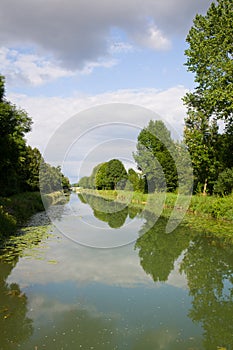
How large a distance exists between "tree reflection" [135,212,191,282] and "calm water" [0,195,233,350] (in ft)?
0.13

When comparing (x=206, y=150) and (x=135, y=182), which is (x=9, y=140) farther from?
(x=135, y=182)

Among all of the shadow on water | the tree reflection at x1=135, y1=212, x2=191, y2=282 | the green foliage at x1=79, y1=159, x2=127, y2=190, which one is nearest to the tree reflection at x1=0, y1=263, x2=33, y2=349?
the shadow on water

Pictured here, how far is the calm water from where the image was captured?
4.78 metres

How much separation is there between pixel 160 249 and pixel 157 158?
28.4 m

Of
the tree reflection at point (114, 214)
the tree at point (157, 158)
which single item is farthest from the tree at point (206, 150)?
the tree at point (157, 158)

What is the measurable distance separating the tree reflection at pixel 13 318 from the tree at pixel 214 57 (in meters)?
18.0

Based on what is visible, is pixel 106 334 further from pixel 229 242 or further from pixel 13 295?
pixel 229 242

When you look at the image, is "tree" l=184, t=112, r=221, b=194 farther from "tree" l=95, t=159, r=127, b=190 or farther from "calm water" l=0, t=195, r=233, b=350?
"tree" l=95, t=159, r=127, b=190

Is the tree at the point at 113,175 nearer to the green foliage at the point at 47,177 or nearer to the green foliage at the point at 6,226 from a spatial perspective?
the green foliage at the point at 47,177

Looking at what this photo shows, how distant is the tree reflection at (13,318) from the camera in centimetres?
468

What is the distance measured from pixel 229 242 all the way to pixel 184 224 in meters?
5.60

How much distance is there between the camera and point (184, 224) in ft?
59.7

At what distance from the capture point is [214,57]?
72.3ft

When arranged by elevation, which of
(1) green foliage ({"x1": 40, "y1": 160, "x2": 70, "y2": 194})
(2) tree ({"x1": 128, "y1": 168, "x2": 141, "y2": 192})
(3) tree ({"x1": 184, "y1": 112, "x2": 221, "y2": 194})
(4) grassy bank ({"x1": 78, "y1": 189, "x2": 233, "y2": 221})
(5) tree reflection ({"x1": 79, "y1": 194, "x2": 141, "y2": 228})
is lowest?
(5) tree reflection ({"x1": 79, "y1": 194, "x2": 141, "y2": 228})
